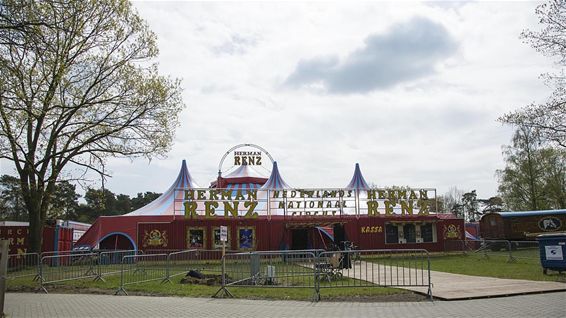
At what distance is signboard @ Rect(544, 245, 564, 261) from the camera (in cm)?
1535

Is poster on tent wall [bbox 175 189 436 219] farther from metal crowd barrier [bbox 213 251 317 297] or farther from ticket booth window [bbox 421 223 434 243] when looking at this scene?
metal crowd barrier [bbox 213 251 317 297]

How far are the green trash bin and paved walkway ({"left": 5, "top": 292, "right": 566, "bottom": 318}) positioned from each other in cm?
372

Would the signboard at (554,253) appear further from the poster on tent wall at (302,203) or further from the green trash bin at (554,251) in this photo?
the poster on tent wall at (302,203)

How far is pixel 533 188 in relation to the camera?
159 feet

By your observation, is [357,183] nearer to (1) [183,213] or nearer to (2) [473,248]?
(2) [473,248]

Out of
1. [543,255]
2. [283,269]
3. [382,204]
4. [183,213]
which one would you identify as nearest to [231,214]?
Result: [183,213]

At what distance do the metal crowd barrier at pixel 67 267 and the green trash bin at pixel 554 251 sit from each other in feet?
48.0

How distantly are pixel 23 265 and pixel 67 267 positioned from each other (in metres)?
2.30

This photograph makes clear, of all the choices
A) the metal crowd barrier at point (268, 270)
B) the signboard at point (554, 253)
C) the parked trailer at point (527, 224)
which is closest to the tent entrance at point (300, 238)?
the parked trailer at point (527, 224)

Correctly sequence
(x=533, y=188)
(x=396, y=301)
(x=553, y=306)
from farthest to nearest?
(x=533, y=188), (x=396, y=301), (x=553, y=306)

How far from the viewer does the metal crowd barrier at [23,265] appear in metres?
17.5

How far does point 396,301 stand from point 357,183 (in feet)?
81.0

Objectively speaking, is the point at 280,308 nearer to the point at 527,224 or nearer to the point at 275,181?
the point at 275,181

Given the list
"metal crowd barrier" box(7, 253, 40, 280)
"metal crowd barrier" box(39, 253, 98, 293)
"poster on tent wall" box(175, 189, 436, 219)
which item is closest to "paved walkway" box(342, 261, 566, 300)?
"metal crowd barrier" box(39, 253, 98, 293)
